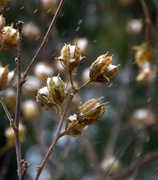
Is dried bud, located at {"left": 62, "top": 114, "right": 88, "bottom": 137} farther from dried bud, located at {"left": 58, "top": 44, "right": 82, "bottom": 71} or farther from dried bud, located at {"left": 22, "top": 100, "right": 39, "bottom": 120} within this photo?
dried bud, located at {"left": 22, "top": 100, "right": 39, "bottom": 120}

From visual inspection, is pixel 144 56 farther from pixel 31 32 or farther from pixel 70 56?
pixel 31 32

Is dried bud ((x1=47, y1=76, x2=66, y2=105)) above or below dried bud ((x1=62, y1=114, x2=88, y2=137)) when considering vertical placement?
above

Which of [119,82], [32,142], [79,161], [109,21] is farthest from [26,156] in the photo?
[109,21]

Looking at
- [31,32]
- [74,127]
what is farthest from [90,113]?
[31,32]

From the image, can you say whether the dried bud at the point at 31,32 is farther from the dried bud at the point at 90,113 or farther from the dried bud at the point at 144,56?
the dried bud at the point at 90,113

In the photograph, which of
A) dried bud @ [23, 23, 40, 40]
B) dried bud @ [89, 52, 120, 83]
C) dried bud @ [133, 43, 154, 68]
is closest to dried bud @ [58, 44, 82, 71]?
dried bud @ [89, 52, 120, 83]

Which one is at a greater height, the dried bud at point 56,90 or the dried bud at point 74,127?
the dried bud at point 56,90

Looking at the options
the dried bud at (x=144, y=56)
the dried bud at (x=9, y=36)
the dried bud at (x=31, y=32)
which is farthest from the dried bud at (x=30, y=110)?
the dried bud at (x=9, y=36)
